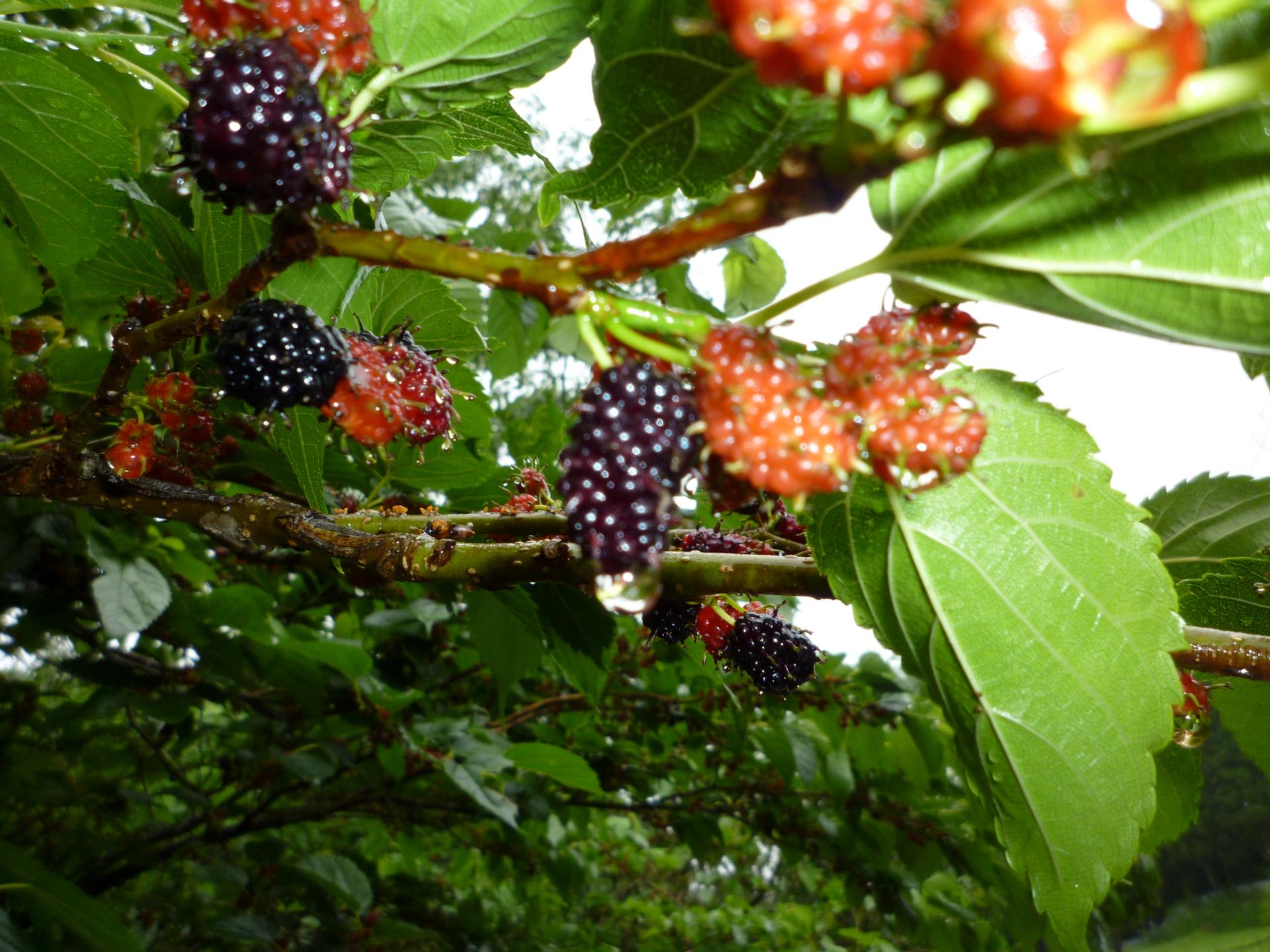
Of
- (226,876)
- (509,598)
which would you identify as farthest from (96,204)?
(226,876)

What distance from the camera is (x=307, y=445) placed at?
91 centimetres

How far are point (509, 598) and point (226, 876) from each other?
157 cm

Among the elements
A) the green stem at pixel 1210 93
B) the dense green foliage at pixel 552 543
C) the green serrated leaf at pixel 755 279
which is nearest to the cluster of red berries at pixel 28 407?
the dense green foliage at pixel 552 543

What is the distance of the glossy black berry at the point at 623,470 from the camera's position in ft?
1.42

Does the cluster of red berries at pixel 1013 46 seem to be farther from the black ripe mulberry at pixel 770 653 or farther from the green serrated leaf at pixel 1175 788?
the green serrated leaf at pixel 1175 788

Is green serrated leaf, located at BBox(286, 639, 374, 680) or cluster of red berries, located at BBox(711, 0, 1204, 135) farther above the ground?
green serrated leaf, located at BBox(286, 639, 374, 680)

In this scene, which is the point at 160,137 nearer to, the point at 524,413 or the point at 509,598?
the point at 509,598

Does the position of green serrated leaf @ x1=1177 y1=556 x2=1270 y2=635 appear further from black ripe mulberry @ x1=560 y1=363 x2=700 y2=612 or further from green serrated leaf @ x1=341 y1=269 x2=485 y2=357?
green serrated leaf @ x1=341 y1=269 x2=485 y2=357

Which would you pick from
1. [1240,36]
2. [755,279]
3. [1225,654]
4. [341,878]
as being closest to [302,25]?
[1240,36]

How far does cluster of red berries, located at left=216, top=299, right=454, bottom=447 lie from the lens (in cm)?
58

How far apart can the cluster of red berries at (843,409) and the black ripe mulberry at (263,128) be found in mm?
255

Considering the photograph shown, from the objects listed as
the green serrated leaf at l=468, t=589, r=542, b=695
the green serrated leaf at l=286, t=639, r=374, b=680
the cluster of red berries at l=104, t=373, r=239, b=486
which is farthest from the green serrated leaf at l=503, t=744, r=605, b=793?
the cluster of red berries at l=104, t=373, r=239, b=486

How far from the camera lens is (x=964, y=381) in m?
0.64

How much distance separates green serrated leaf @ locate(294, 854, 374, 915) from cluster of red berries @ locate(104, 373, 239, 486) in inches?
56.7
